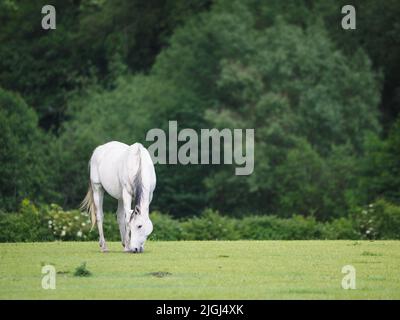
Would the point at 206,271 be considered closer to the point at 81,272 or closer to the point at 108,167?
the point at 81,272

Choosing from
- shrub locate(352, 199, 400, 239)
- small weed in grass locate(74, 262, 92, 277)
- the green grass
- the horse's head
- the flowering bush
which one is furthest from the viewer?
shrub locate(352, 199, 400, 239)

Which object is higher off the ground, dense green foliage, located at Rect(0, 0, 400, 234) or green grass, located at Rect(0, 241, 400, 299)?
dense green foliage, located at Rect(0, 0, 400, 234)

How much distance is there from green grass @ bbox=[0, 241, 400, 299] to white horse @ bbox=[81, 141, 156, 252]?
47 centimetres

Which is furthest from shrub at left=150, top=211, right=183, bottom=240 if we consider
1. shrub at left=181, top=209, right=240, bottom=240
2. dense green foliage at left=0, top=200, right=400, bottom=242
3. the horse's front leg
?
the horse's front leg

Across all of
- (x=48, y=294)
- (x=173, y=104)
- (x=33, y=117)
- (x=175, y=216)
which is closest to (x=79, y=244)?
(x=48, y=294)

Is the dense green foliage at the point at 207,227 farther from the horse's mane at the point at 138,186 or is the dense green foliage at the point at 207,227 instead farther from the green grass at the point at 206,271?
the horse's mane at the point at 138,186

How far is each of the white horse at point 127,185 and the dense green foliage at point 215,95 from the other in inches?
784

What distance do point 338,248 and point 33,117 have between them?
25.7 m

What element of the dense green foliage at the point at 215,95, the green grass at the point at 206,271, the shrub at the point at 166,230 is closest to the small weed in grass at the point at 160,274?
the green grass at the point at 206,271

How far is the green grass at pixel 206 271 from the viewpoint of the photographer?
1538 centimetres

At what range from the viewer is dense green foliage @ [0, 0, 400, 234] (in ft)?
149

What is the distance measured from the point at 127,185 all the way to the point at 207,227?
8658mm

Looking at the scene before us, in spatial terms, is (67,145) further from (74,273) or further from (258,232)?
(74,273)

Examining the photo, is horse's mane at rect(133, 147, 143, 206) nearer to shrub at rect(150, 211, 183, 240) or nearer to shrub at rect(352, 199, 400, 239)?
shrub at rect(150, 211, 183, 240)
